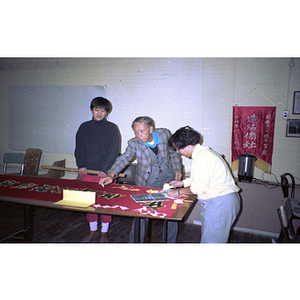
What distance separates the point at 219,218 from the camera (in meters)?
1.59

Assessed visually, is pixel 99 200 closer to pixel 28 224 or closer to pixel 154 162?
pixel 154 162

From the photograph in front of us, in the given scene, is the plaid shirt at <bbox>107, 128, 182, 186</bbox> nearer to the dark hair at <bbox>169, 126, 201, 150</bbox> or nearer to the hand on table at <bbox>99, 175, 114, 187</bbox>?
the hand on table at <bbox>99, 175, 114, 187</bbox>

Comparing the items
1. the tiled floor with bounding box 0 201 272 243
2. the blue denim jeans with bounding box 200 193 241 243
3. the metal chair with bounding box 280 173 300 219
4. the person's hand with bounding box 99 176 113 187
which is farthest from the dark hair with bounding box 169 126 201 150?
the metal chair with bounding box 280 173 300 219

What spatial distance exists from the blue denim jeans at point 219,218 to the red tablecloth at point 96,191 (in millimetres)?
267

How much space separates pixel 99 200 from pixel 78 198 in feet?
0.55

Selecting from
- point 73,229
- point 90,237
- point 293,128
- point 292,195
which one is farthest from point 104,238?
point 293,128

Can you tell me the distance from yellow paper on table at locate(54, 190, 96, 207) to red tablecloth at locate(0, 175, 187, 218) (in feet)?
0.20

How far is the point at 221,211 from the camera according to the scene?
5.19 feet

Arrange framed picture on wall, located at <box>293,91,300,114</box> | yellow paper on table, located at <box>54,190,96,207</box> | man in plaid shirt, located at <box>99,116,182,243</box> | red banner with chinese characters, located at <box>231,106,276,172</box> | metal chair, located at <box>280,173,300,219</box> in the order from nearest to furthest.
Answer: yellow paper on table, located at <box>54,190,96,207</box>, man in plaid shirt, located at <box>99,116,182,243</box>, metal chair, located at <box>280,173,300,219</box>, framed picture on wall, located at <box>293,91,300,114</box>, red banner with chinese characters, located at <box>231,106,276,172</box>

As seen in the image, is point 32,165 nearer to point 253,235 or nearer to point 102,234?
point 102,234

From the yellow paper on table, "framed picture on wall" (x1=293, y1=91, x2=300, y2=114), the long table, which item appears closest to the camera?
the long table

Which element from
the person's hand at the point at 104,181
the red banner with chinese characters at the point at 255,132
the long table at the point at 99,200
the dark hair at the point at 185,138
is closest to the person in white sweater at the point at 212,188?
the dark hair at the point at 185,138

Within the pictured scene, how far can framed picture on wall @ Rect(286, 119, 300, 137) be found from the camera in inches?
124
